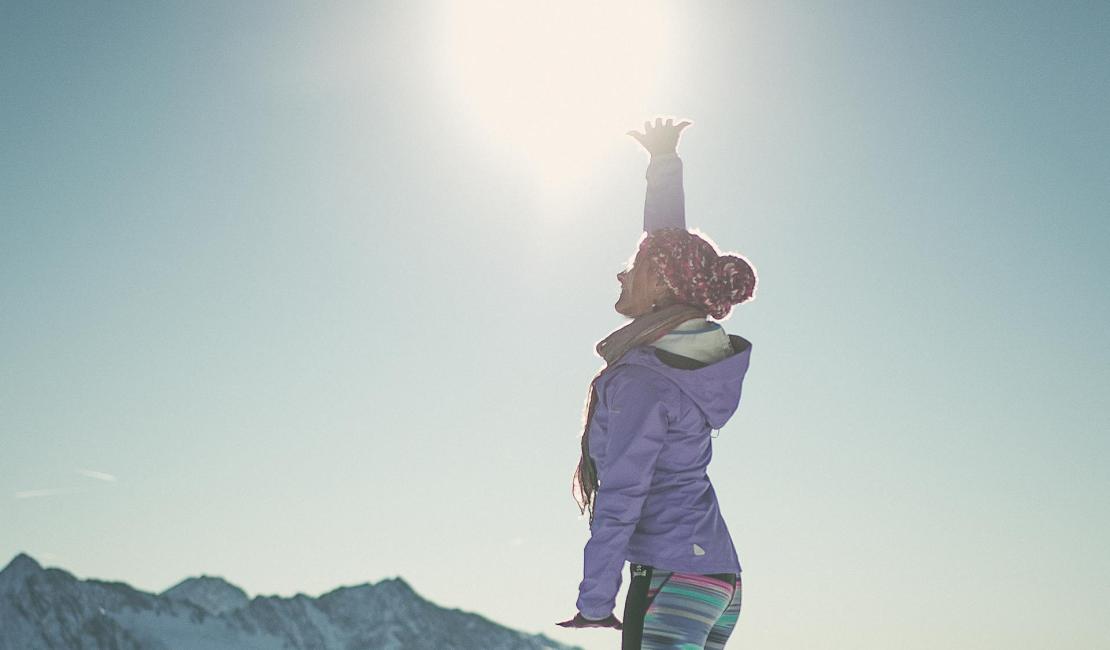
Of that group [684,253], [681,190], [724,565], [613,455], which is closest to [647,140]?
[681,190]

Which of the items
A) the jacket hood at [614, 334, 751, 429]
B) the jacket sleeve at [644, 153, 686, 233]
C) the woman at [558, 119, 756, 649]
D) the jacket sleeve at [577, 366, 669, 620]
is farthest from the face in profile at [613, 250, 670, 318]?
the jacket sleeve at [644, 153, 686, 233]

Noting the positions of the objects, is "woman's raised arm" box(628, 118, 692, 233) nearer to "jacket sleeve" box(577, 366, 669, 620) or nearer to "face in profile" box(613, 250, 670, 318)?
"face in profile" box(613, 250, 670, 318)

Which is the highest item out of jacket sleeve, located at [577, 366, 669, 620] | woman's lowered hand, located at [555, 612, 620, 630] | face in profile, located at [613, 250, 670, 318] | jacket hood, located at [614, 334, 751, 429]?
face in profile, located at [613, 250, 670, 318]

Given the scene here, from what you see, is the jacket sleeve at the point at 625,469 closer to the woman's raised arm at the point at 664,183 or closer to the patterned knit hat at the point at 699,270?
the patterned knit hat at the point at 699,270

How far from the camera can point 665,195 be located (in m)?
5.95

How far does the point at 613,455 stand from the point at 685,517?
51 centimetres

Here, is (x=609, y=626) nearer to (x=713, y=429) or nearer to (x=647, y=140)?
(x=713, y=429)

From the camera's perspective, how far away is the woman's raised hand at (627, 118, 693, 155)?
20.1ft

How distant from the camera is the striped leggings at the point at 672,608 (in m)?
4.88

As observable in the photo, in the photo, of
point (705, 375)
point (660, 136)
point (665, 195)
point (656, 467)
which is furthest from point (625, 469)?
point (660, 136)

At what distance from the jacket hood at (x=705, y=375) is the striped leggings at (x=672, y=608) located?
82cm

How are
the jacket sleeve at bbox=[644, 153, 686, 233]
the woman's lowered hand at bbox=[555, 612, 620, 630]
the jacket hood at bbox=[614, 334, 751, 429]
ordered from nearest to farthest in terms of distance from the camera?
the woman's lowered hand at bbox=[555, 612, 620, 630] → the jacket hood at bbox=[614, 334, 751, 429] → the jacket sleeve at bbox=[644, 153, 686, 233]

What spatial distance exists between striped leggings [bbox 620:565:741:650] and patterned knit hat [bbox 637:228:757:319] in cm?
138

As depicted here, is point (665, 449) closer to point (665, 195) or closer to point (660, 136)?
point (665, 195)
